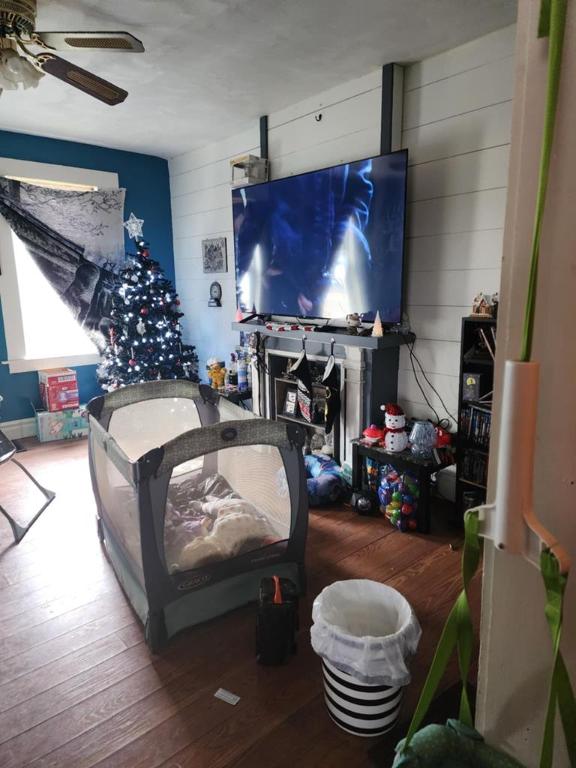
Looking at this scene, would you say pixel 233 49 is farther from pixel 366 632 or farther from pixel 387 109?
pixel 366 632

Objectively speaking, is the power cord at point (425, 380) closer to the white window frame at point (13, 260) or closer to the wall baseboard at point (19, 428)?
the white window frame at point (13, 260)

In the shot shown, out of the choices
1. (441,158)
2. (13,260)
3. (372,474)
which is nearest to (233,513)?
(372,474)

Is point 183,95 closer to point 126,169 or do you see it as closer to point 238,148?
point 238,148

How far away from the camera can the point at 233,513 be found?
209 centimetres

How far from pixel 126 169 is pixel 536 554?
5064mm

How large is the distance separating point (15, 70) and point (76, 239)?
2.68 meters

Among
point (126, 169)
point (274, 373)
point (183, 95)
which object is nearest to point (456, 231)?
point (274, 373)

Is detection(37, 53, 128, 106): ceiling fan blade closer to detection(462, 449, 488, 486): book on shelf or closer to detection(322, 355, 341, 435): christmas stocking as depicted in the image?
detection(322, 355, 341, 435): christmas stocking

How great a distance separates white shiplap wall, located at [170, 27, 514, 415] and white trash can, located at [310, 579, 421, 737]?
1.59m

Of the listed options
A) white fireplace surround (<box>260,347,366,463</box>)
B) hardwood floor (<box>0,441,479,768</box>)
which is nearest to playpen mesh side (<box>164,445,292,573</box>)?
hardwood floor (<box>0,441,479,768</box>)

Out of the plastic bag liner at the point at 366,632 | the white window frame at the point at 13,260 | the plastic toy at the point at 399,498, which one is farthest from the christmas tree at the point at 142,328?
the plastic bag liner at the point at 366,632

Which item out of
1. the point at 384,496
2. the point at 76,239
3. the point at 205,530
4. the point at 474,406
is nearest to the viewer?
the point at 205,530

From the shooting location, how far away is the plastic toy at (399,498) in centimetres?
268

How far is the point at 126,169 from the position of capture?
4680mm
